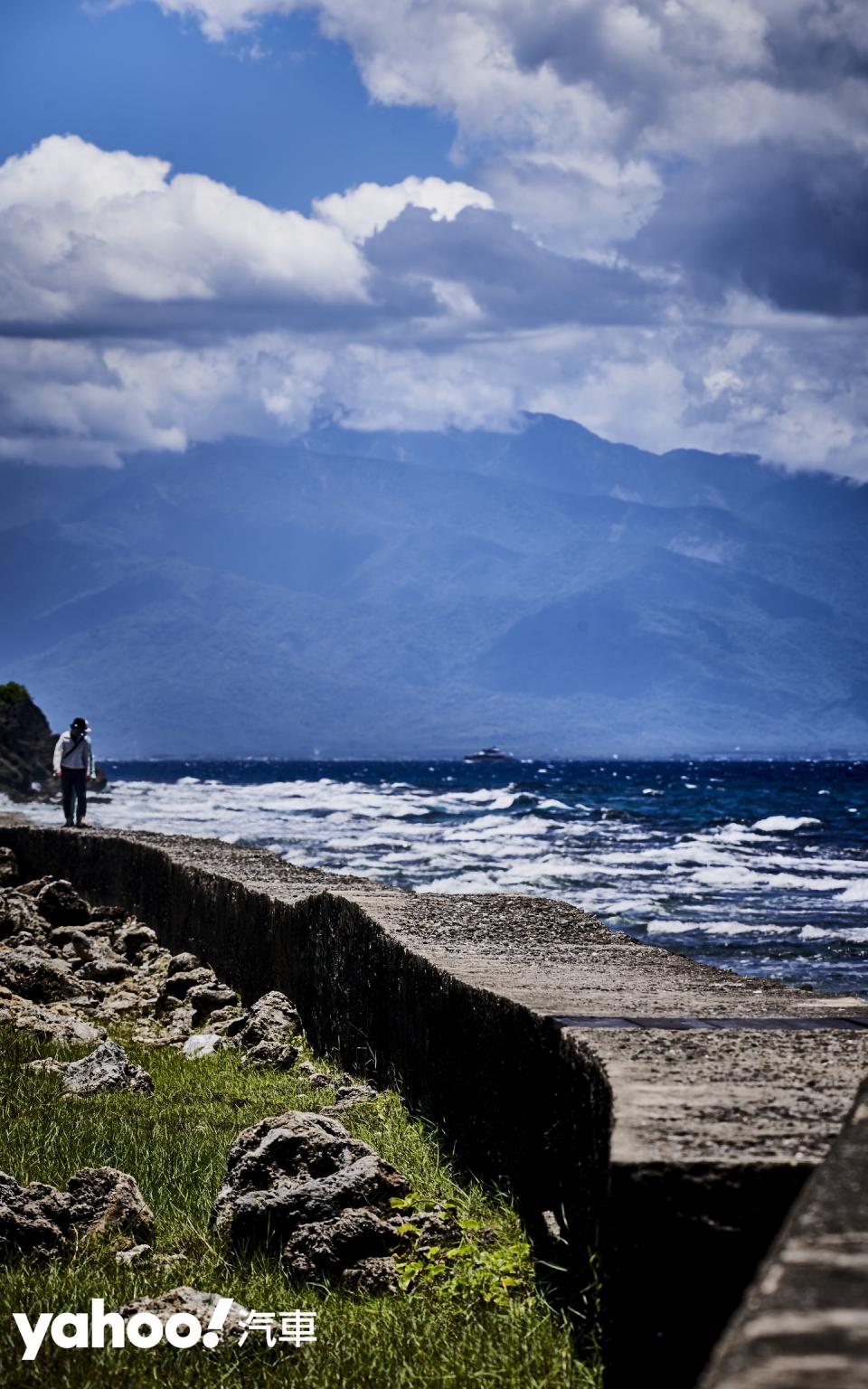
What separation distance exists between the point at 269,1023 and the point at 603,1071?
4.56 metres

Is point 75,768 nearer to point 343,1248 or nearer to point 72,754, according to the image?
point 72,754

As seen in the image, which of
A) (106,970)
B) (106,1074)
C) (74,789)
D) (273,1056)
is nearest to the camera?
(106,1074)

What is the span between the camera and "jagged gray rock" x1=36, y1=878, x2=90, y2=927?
40.1 ft

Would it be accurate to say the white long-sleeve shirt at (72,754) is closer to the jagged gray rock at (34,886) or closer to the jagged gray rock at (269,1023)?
the jagged gray rock at (34,886)

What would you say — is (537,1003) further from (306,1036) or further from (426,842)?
(426,842)

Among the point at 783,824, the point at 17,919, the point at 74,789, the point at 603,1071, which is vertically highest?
the point at 74,789

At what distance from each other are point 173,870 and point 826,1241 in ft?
31.0

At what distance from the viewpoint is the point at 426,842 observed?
3225cm

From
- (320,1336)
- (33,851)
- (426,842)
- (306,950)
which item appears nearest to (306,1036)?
(306,950)

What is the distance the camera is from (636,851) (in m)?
31.2

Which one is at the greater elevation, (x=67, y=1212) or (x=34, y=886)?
(x=34, y=886)

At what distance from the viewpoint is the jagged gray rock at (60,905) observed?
12234 mm

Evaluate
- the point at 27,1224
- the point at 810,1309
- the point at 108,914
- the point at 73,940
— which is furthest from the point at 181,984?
the point at 810,1309

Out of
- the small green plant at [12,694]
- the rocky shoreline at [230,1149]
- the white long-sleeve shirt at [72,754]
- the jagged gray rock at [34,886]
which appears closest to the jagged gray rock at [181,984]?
the rocky shoreline at [230,1149]
